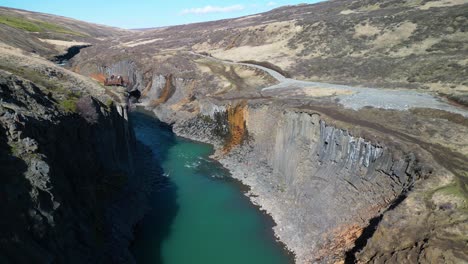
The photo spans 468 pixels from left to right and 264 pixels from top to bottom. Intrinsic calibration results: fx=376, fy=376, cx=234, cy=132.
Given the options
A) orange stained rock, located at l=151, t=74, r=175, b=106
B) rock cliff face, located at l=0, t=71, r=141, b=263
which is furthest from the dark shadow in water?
orange stained rock, located at l=151, t=74, r=175, b=106

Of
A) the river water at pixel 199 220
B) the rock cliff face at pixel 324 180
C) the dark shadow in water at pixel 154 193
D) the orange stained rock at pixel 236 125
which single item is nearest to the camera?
the rock cliff face at pixel 324 180

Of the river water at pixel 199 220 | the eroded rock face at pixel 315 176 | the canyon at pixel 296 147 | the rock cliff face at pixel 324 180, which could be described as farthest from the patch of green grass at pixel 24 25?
the eroded rock face at pixel 315 176

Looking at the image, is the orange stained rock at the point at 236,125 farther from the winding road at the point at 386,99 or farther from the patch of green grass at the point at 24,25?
the patch of green grass at the point at 24,25

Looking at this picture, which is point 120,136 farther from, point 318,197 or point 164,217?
point 318,197

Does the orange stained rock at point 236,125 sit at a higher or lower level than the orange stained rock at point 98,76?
lower

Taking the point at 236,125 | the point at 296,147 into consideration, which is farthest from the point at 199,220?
the point at 236,125

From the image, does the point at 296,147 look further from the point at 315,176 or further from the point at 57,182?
the point at 57,182

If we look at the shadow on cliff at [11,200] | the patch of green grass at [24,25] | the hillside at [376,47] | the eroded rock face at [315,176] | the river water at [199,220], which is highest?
the patch of green grass at [24,25]

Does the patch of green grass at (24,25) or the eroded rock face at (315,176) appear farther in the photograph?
the patch of green grass at (24,25)
